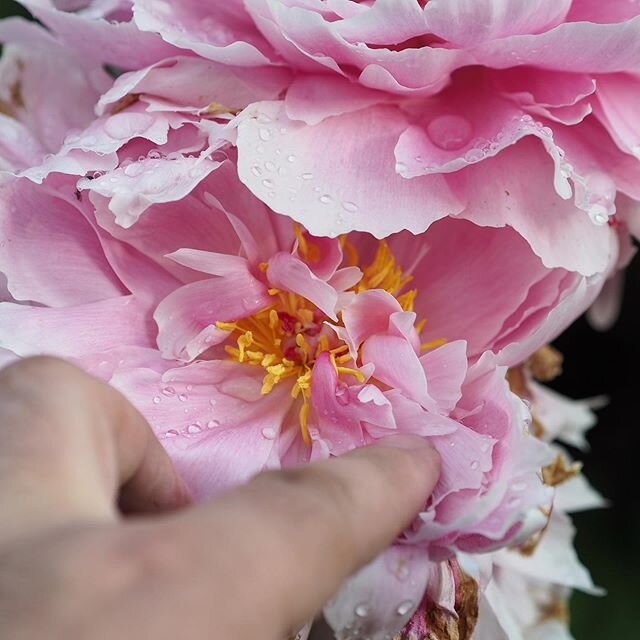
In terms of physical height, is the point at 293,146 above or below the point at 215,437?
above

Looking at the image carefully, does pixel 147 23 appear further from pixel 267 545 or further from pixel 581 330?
pixel 581 330

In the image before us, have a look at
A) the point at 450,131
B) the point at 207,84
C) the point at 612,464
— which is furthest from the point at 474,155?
the point at 612,464

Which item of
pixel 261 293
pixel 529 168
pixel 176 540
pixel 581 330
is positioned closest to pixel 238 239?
pixel 261 293

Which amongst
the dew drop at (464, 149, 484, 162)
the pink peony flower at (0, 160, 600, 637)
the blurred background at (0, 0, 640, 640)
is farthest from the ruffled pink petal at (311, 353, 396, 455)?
the blurred background at (0, 0, 640, 640)

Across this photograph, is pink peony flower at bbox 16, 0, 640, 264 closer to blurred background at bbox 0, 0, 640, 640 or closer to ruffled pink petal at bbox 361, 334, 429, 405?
ruffled pink petal at bbox 361, 334, 429, 405

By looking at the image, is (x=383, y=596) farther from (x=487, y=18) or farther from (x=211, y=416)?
(x=487, y=18)

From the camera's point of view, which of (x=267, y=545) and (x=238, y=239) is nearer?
(x=267, y=545)
